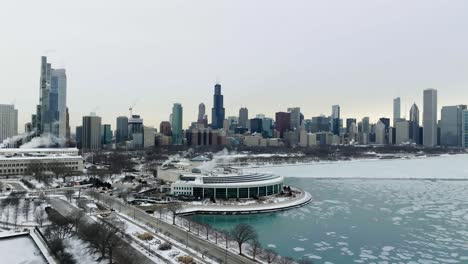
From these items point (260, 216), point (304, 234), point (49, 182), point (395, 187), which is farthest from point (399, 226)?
point (49, 182)

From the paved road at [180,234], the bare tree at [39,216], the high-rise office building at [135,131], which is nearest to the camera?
the paved road at [180,234]

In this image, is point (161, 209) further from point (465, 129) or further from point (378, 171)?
point (465, 129)

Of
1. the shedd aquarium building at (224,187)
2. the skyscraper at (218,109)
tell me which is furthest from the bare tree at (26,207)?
the skyscraper at (218,109)

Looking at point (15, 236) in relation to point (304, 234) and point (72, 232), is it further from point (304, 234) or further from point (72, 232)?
point (304, 234)

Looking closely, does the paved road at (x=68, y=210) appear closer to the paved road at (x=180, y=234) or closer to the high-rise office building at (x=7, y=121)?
the paved road at (x=180, y=234)

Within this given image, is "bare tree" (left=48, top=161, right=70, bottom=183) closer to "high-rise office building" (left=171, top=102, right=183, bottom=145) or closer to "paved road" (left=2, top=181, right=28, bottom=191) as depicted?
"paved road" (left=2, top=181, right=28, bottom=191)

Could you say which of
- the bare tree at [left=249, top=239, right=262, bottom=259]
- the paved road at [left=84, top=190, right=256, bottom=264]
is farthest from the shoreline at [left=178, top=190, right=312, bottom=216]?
the bare tree at [left=249, top=239, right=262, bottom=259]
